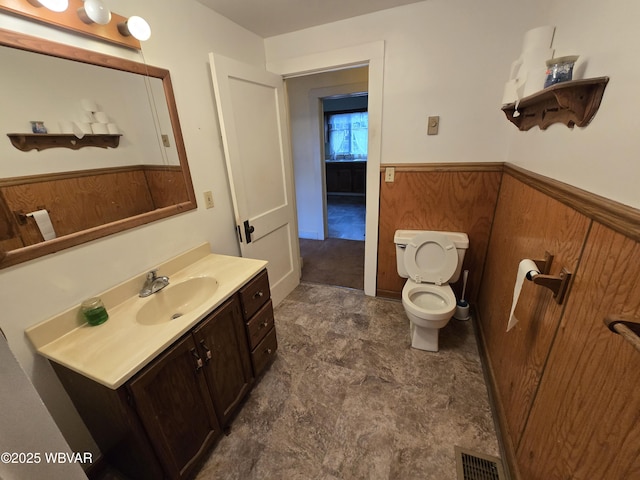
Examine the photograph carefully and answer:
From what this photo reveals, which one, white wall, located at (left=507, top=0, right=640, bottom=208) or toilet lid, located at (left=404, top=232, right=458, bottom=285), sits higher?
white wall, located at (left=507, top=0, right=640, bottom=208)

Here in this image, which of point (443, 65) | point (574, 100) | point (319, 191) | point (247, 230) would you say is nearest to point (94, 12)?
point (247, 230)

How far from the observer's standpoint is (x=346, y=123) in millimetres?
6438

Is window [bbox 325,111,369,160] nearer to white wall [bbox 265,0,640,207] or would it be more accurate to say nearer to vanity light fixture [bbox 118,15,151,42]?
white wall [bbox 265,0,640,207]

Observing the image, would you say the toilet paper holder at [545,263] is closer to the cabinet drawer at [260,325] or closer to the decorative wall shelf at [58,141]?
the cabinet drawer at [260,325]

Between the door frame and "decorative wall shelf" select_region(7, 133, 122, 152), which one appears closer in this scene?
"decorative wall shelf" select_region(7, 133, 122, 152)

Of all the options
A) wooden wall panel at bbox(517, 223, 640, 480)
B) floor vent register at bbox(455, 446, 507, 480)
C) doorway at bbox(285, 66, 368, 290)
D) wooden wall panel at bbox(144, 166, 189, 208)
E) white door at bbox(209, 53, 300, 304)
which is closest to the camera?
wooden wall panel at bbox(517, 223, 640, 480)

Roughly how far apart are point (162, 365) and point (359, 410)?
1.06m

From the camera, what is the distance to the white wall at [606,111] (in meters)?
0.64

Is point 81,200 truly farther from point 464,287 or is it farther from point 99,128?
point 464,287

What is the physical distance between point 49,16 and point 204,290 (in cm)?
127

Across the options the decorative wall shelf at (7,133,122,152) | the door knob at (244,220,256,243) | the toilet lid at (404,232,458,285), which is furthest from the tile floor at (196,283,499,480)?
the decorative wall shelf at (7,133,122,152)

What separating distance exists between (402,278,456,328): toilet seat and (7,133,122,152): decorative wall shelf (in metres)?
1.88

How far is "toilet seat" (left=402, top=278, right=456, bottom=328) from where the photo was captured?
1641 mm

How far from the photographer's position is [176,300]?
1.41m
